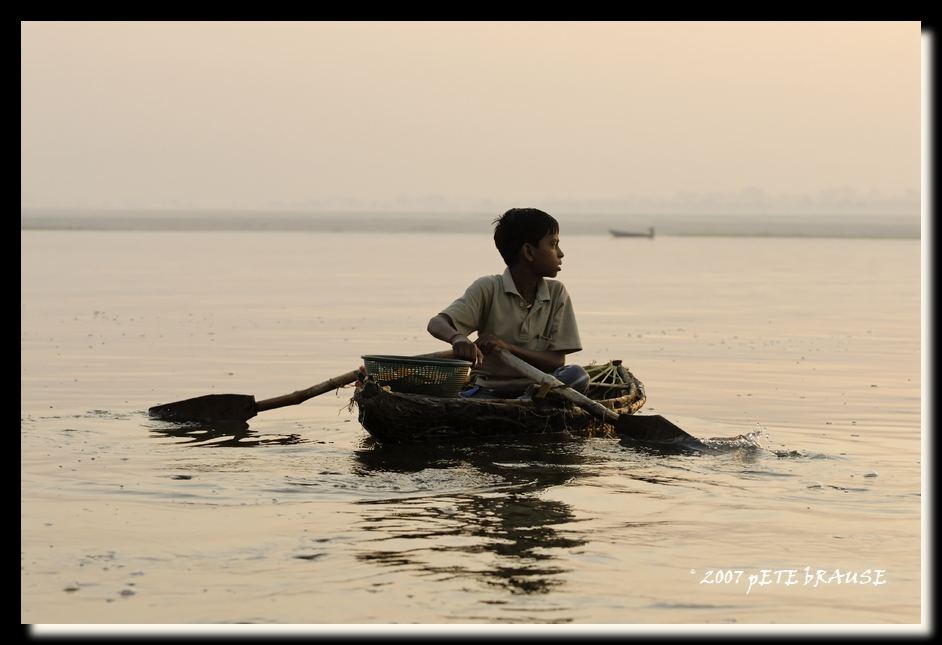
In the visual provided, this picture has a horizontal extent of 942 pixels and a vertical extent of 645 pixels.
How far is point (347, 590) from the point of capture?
18.3 ft

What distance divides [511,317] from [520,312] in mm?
76

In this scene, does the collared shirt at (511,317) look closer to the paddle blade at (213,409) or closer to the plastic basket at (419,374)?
the plastic basket at (419,374)

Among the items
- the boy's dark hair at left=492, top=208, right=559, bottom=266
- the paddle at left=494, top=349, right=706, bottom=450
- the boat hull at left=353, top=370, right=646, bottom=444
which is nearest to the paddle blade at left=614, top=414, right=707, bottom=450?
the paddle at left=494, top=349, right=706, bottom=450

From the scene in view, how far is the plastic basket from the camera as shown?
889cm

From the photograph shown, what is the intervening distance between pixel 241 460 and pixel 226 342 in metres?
7.83

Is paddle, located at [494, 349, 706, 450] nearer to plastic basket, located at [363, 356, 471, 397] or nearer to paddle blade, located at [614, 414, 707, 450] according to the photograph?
paddle blade, located at [614, 414, 707, 450]

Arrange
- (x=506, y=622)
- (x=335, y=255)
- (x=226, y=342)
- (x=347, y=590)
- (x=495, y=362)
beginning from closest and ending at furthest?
(x=506, y=622), (x=347, y=590), (x=495, y=362), (x=226, y=342), (x=335, y=255)

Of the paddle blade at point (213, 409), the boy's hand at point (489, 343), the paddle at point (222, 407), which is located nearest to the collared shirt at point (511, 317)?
the boy's hand at point (489, 343)

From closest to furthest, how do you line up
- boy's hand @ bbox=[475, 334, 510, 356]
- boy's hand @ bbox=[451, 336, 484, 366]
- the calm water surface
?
the calm water surface → boy's hand @ bbox=[451, 336, 484, 366] → boy's hand @ bbox=[475, 334, 510, 356]

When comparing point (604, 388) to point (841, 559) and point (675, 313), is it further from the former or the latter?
point (675, 313)

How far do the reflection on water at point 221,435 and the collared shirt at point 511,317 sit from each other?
1.53 meters

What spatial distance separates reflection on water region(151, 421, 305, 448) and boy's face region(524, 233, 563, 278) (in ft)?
7.04

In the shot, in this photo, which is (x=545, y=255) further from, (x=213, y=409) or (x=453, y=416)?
(x=213, y=409)

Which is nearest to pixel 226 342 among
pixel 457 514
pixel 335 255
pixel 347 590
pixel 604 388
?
pixel 604 388
